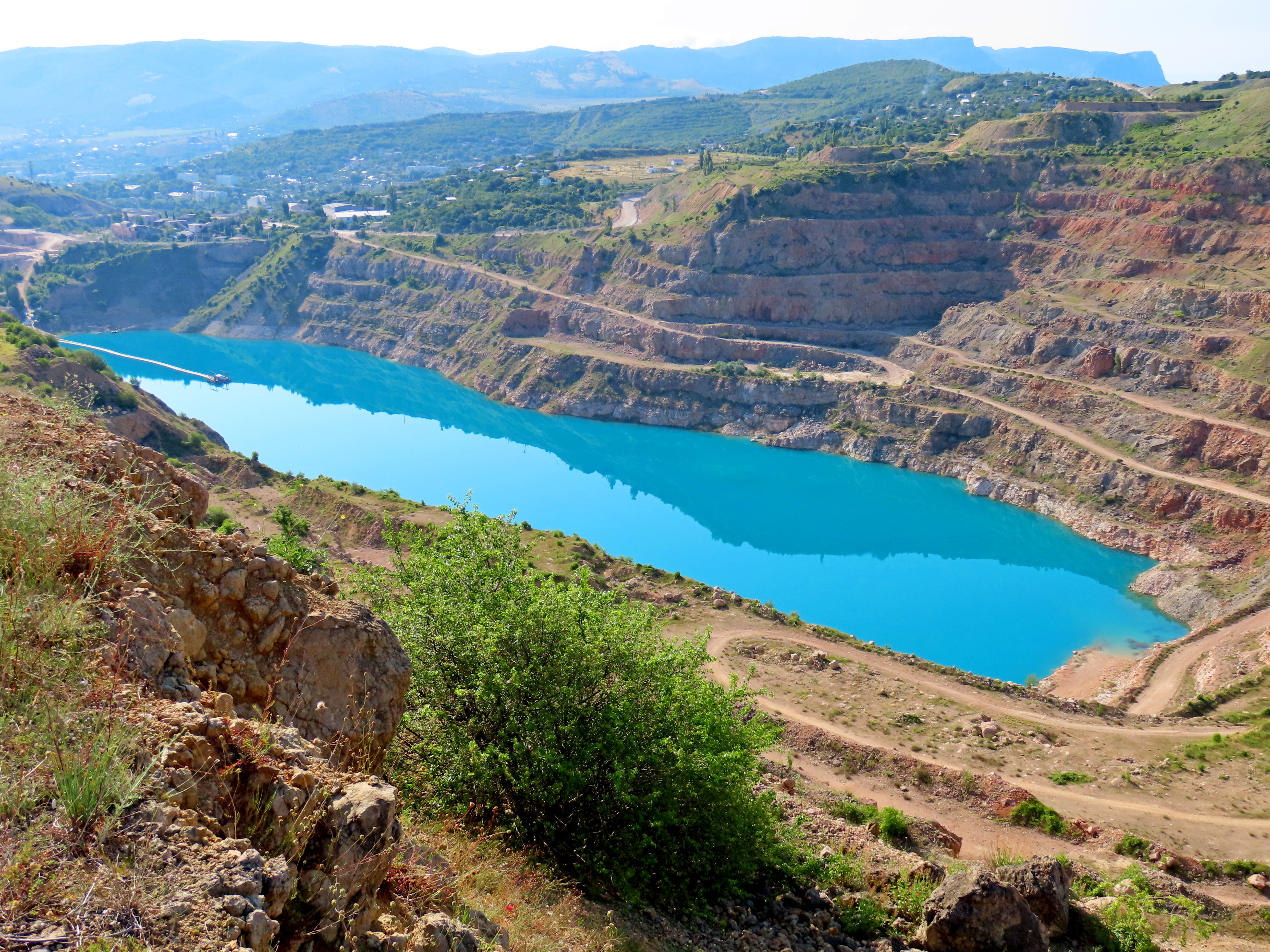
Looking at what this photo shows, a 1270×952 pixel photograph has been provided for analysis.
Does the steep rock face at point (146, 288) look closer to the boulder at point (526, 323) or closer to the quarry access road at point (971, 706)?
the boulder at point (526, 323)

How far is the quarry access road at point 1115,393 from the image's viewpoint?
56.0 metres

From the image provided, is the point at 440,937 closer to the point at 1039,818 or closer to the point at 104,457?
the point at 104,457

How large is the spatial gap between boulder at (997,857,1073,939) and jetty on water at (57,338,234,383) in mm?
92270

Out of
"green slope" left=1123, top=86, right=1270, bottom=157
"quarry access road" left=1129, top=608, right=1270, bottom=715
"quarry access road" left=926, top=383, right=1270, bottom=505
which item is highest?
"green slope" left=1123, top=86, right=1270, bottom=157

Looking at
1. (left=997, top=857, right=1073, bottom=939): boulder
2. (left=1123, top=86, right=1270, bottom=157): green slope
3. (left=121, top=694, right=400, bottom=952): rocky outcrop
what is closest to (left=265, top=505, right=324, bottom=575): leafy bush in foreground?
(left=121, top=694, right=400, bottom=952): rocky outcrop

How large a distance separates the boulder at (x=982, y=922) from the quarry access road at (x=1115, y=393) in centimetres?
5255

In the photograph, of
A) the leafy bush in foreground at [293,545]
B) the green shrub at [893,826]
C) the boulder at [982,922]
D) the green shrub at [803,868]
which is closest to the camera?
the boulder at [982,922]

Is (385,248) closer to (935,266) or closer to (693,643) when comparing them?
(935,266)

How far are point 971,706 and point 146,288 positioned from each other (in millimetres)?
115583

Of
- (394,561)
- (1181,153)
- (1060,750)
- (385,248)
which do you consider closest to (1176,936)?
(1060,750)

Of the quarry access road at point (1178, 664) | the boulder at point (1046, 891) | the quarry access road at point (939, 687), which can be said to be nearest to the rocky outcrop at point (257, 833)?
the boulder at point (1046, 891)

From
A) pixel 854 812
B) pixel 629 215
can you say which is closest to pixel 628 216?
pixel 629 215

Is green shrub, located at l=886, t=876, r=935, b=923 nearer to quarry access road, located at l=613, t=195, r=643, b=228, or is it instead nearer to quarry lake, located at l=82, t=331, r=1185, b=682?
quarry lake, located at l=82, t=331, r=1185, b=682

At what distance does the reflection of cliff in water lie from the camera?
5884 cm
